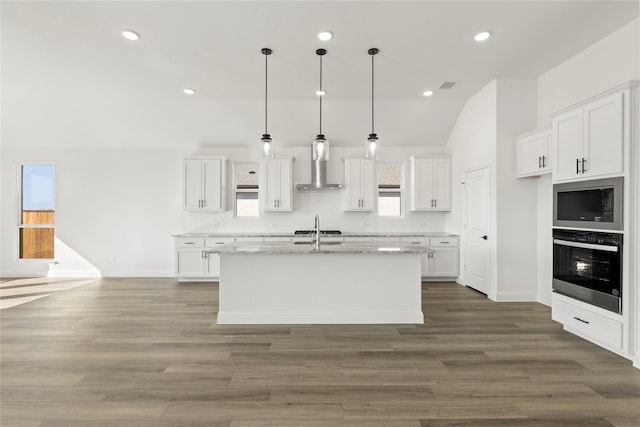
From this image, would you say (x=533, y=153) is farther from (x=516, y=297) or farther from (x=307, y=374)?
(x=307, y=374)

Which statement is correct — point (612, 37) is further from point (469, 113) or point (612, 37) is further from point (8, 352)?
point (8, 352)

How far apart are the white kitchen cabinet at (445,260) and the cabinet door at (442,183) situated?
727 millimetres

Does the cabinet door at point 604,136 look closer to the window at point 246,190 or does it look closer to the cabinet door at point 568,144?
the cabinet door at point 568,144

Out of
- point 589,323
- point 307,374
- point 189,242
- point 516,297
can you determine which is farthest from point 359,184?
point 307,374

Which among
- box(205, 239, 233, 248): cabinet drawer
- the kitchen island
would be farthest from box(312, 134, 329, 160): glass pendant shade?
box(205, 239, 233, 248): cabinet drawer

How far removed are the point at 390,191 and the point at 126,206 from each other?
541 centimetres

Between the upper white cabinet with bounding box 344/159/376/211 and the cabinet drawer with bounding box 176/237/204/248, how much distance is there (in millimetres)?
2875

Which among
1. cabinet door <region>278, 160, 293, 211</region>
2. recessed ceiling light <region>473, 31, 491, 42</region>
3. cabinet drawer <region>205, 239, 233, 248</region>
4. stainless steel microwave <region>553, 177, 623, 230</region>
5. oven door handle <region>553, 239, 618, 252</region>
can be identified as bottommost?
cabinet drawer <region>205, 239, 233, 248</region>

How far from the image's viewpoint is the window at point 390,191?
6.78 meters

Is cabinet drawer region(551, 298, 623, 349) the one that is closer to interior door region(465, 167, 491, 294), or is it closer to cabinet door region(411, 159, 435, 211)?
interior door region(465, 167, 491, 294)

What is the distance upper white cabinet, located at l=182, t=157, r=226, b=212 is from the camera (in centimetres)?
628

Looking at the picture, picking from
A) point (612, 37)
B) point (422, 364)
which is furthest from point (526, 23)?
point (422, 364)

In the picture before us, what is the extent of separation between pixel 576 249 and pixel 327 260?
2.51m

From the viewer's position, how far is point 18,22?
3.39 metres
